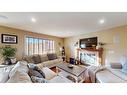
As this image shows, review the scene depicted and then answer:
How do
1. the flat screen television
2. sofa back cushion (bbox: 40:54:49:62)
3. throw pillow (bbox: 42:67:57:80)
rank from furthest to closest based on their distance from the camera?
the flat screen television
sofa back cushion (bbox: 40:54:49:62)
throw pillow (bbox: 42:67:57:80)

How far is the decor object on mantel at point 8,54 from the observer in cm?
163

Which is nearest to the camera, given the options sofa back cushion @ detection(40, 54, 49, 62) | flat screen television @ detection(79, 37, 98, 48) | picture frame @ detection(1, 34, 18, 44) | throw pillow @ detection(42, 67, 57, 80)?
throw pillow @ detection(42, 67, 57, 80)

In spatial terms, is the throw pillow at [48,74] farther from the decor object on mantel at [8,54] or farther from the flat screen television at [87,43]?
the flat screen television at [87,43]

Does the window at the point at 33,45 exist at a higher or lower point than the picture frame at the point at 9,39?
lower

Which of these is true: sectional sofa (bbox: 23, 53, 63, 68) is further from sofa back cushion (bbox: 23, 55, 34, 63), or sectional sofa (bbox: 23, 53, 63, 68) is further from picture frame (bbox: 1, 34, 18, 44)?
picture frame (bbox: 1, 34, 18, 44)

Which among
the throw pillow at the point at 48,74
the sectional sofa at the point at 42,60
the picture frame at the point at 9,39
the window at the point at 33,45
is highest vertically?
the picture frame at the point at 9,39

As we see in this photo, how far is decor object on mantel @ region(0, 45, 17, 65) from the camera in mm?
1632

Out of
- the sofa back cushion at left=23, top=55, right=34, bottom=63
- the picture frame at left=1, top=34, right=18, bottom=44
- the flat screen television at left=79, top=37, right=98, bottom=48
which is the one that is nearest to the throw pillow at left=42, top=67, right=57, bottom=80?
the sofa back cushion at left=23, top=55, right=34, bottom=63

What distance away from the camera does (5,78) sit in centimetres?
108

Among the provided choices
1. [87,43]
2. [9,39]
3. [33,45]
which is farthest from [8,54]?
[87,43]

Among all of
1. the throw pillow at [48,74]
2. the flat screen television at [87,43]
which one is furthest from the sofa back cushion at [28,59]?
the flat screen television at [87,43]

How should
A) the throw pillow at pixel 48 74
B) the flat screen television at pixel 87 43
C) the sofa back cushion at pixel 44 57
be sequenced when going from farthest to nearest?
the flat screen television at pixel 87 43 → the sofa back cushion at pixel 44 57 → the throw pillow at pixel 48 74

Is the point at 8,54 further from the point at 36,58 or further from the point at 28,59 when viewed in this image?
the point at 36,58

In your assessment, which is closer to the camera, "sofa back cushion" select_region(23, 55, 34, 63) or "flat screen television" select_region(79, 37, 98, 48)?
"sofa back cushion" select_region(23, 55, 34, 63)
